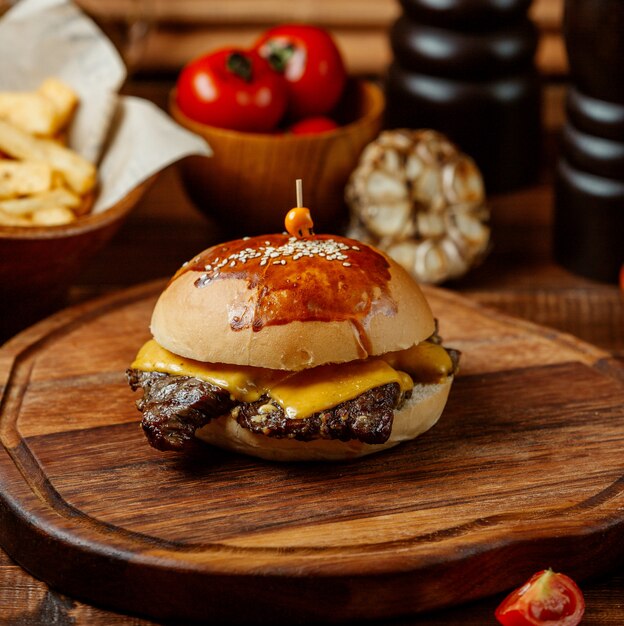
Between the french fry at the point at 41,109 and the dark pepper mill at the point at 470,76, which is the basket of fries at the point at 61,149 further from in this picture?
the dark pepper mill at the point at 470,76

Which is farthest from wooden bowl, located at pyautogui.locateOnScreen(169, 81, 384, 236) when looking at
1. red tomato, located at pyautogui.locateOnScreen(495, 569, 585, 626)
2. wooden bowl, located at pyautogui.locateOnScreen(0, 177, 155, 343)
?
red tomato, located at pyautogui.locateOnScreen(495, 569, 585, 626)

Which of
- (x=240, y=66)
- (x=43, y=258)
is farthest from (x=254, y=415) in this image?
(x=240, y=66)

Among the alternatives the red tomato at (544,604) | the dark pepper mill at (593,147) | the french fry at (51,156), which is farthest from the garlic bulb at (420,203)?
the red tomato at (544,604)

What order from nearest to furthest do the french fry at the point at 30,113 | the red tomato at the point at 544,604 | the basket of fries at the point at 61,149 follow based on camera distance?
the red tomato at the point at 544,604
the basket of fries at the point at 61,149
the french fry at the point at 30,113

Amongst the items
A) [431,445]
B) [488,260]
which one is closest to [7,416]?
[431,445]

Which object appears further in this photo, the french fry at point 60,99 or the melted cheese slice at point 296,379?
the french fry at point 60,99

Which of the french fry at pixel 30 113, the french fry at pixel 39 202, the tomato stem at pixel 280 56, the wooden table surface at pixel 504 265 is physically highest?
the tomato stem at pixel 280 56
